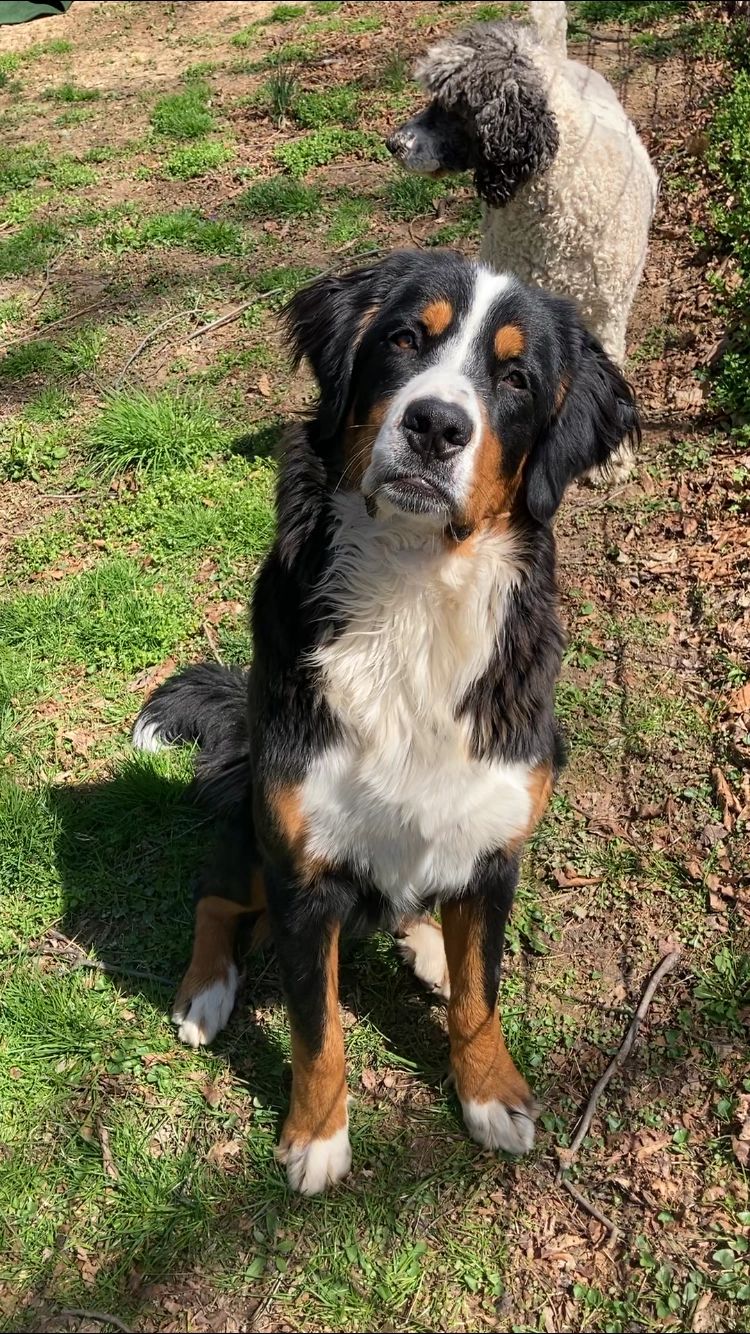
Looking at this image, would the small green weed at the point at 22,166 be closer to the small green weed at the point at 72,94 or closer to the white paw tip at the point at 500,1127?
the small green weed at the point at 72,94

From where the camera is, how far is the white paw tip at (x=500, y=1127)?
7.97ft

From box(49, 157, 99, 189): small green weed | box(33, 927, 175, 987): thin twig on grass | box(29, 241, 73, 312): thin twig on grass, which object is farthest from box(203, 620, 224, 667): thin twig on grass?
box(49, 157, 99, 189): small green weed

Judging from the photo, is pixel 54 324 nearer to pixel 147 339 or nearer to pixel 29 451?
pixel 147 339

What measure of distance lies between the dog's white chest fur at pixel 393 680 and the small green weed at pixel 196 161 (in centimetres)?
536

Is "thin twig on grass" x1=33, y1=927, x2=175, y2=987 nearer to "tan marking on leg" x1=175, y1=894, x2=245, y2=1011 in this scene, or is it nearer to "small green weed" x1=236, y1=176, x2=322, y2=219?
"tan marking on leg" x1=175, y1=894, x2=245, y2=1011

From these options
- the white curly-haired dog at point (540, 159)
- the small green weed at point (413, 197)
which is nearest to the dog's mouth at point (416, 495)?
the white curly-haired dog at point (540, 159)

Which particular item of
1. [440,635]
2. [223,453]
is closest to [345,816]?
[440,635]

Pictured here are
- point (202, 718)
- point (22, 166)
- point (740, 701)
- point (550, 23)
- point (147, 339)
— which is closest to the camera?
point (202, 718)

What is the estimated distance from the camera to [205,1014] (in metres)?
2.65

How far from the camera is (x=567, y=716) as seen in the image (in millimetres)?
3463

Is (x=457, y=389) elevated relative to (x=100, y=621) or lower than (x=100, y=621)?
elevated

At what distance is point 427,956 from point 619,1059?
56 centimetres

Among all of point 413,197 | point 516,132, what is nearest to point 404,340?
point 516,132

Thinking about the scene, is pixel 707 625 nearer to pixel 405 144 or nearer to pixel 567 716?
pixel 567 716
